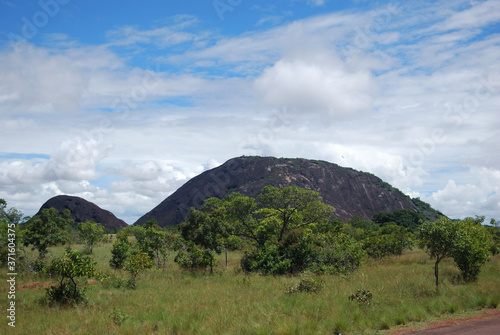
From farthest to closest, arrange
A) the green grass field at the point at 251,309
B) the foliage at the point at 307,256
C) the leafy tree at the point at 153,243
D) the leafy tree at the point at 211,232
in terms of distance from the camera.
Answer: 1. the leafy tree at the point at 153,243
2. the leafy tree at the point at 211,232
3. the foliage at the point at 307,256
4. the green grass field at the point at 251,309

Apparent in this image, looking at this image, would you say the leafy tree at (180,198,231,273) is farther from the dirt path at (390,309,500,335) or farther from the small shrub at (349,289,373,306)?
the dirt path at (390,309,500,335)

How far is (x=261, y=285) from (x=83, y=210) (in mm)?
165083

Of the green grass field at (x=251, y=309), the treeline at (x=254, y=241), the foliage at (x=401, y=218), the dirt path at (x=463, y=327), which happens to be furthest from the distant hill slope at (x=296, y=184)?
the dirt path at (x=463, y=327)

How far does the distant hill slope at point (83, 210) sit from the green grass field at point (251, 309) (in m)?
154

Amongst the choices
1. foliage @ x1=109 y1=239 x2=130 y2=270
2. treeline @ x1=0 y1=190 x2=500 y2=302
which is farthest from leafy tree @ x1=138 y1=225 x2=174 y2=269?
foliage @ x1=109 y1=239 x2=130 y2=270

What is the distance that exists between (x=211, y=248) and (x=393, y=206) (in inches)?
5558

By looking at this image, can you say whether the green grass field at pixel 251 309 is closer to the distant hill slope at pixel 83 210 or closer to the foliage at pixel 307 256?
the foliage at pixel 307 256

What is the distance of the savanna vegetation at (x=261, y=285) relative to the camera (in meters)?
9.38

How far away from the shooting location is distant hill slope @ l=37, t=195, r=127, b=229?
15588cm

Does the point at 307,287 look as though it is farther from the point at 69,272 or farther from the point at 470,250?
the point at 69,272

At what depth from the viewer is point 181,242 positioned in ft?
79.5

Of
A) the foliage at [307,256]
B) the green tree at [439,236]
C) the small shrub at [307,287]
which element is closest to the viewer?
the green tree at [439,236]

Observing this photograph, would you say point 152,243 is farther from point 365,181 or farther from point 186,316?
Result: point 365,181

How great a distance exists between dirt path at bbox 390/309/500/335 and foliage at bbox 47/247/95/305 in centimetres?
1083
